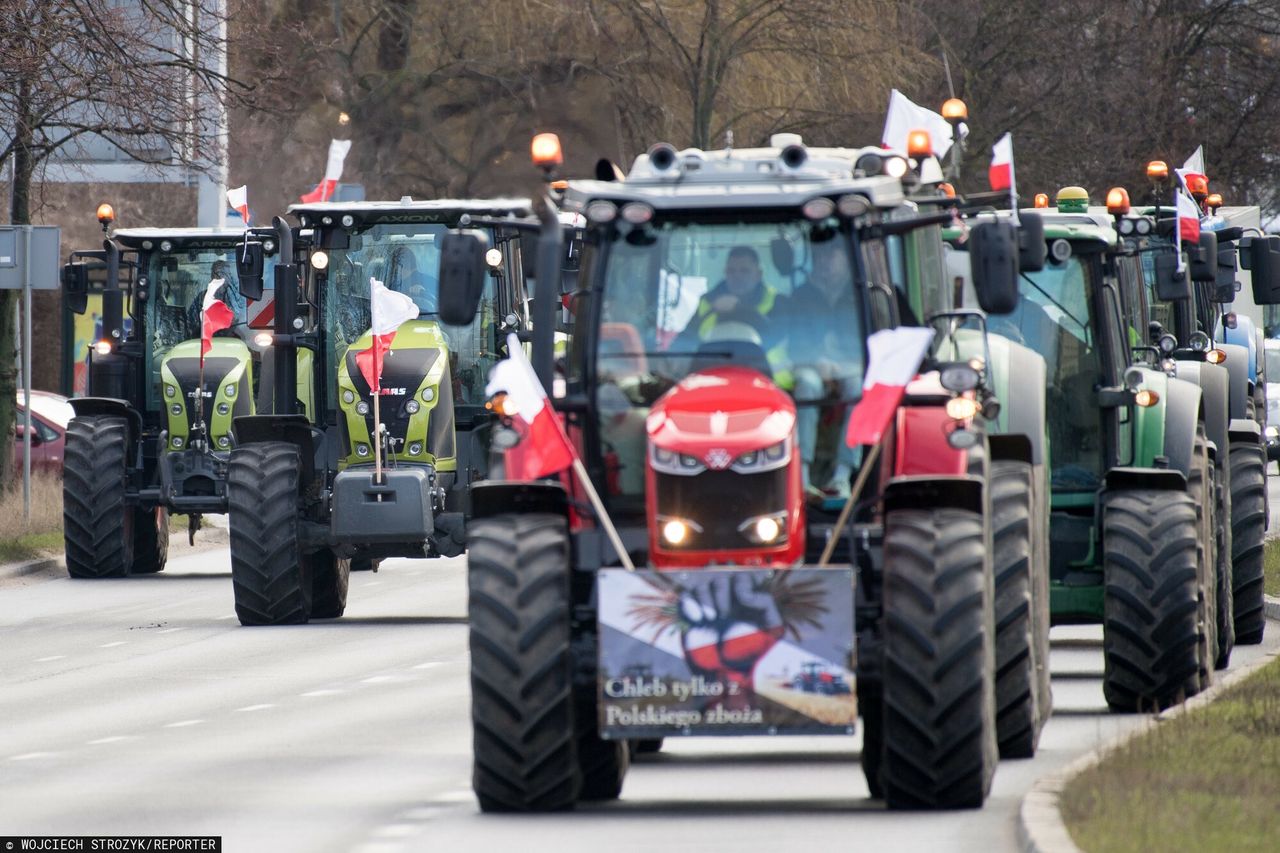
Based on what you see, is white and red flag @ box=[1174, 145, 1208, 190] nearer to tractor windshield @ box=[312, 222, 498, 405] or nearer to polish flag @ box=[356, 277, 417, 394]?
tractor windshield @ box=[312, 222, 498, 405]

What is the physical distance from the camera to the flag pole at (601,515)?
11336 millimetres

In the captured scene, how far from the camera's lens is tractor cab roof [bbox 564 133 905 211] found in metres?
11.7

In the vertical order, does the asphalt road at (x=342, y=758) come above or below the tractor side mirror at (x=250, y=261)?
below

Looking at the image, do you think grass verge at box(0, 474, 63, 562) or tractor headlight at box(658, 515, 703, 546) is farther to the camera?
grass verge at box(0, 474, 63, 562)

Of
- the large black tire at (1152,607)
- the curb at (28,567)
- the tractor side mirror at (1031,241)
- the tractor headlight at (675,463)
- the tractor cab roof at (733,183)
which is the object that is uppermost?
the tractor cab roof at (733,183)

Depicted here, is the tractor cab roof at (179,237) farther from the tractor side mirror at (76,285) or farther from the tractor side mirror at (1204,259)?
the tractor side mirror at (1204,259)

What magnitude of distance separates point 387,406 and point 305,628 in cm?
174

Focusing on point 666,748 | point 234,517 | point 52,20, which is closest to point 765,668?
point 666,748

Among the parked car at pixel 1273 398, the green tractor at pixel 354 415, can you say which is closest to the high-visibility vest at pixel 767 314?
the green tractor at pixel 354 415

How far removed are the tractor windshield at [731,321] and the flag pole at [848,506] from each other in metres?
0.13

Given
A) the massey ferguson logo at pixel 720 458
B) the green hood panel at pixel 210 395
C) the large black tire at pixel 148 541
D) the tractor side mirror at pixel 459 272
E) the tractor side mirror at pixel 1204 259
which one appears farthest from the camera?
the large black tire at pixel 148 541

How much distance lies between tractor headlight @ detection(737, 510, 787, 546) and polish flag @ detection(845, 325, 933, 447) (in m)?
0.56

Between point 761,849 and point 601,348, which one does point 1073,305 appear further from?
point 761,849

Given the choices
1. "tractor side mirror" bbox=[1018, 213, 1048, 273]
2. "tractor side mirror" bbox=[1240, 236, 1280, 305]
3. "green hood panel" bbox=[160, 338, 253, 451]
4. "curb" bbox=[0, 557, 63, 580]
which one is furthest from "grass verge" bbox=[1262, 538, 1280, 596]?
"curb" bbox=[0, 557, 63, 580]
